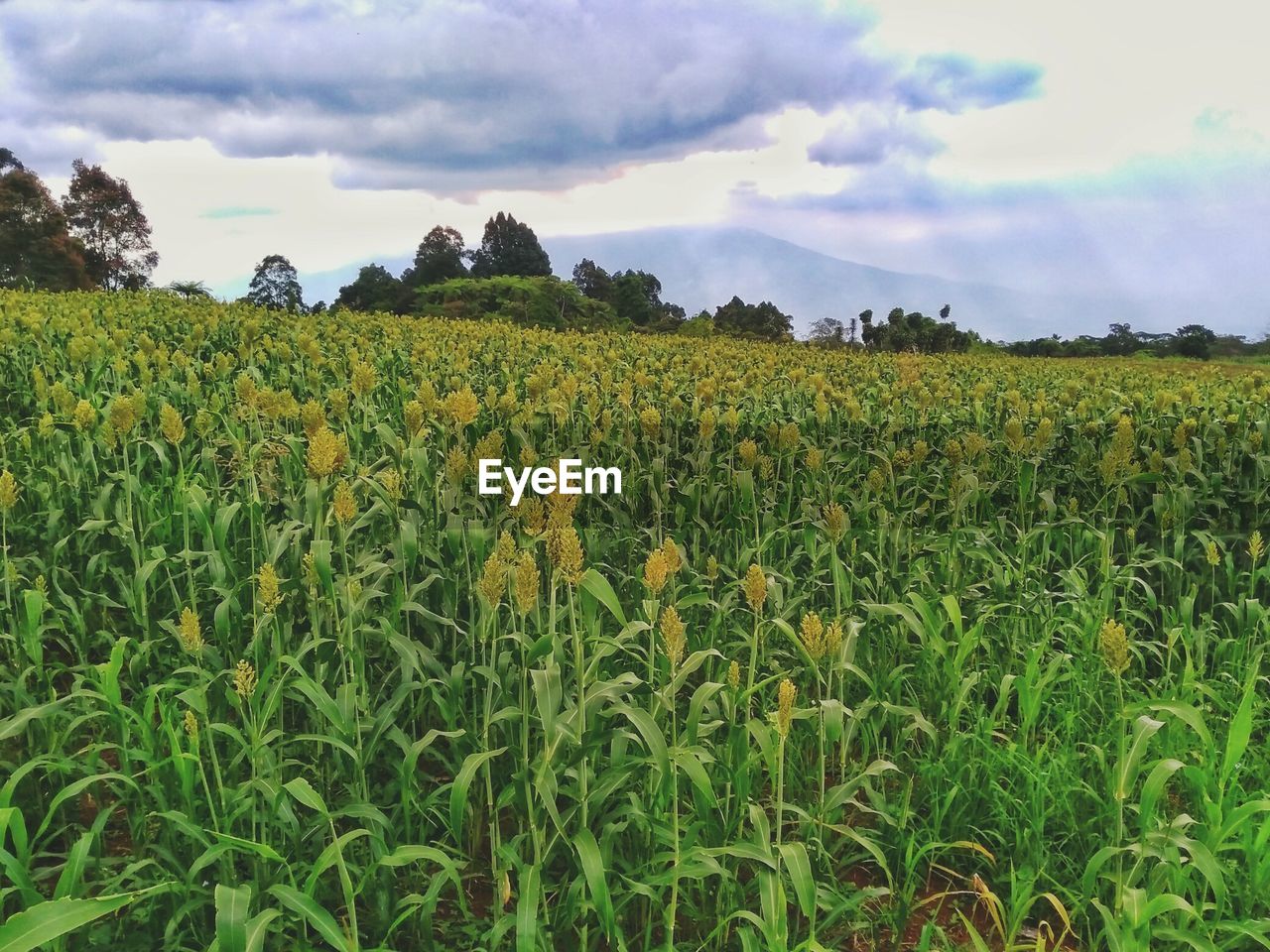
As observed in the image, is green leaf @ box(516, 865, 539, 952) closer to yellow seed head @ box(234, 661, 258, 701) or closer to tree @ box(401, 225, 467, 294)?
yellow seed head @ box(234, 661, 258, 701)

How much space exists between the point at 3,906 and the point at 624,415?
140 inches

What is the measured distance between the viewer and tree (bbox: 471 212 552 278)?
154 ft

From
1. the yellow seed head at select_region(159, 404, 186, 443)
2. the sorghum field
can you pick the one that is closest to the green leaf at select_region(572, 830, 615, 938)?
the sorghum field

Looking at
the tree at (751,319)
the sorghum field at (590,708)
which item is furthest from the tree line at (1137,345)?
the sorghum field at (590,708)

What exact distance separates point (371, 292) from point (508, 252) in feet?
43.0

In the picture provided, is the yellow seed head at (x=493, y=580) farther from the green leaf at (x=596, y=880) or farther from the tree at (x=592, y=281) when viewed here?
the tree at (x=592, y=281)

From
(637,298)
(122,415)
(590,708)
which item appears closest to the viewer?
(590,708)

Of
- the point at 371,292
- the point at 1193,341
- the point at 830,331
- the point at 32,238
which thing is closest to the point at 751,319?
the point at 830,331

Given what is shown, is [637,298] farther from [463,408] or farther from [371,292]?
[463,408]

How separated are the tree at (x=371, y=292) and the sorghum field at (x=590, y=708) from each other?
1261 inches

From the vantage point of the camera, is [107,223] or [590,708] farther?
[107,223]

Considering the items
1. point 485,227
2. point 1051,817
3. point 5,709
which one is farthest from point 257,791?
point 485,227

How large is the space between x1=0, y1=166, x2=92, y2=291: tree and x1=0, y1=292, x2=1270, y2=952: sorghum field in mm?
42133
